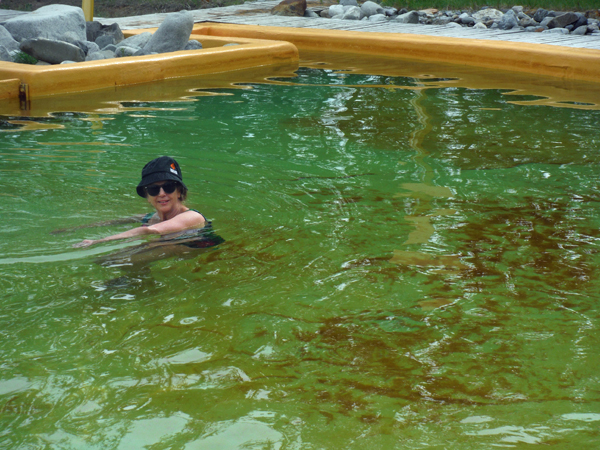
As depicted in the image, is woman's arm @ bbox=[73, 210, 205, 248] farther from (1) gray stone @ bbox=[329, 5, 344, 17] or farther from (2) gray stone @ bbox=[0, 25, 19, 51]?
(1) gray stone @ bbox=[329, 5, 344, 17]

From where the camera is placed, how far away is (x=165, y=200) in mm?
4656

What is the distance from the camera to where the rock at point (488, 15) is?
15320 mm

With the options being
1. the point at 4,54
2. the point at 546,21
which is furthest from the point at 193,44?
the point at 546,21

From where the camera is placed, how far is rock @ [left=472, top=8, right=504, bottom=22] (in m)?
15.3

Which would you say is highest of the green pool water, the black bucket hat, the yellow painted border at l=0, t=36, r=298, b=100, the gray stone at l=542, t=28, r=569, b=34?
the gray stone at l=542, t=28, r=569, b=34

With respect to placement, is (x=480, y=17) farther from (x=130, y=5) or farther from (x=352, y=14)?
(x=130, y=5)

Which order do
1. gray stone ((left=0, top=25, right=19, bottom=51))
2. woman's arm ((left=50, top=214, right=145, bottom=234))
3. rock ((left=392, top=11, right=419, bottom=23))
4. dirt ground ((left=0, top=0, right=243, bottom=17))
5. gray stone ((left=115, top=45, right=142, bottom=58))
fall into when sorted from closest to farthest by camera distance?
woman's arm ((left=50, top=214, right=145, bottom=234)) → gray stone ((left=0, top=25, right=19, bottom=51)) → gray stone ((left=115, top=45, right=142, bottom=58)) → rock ((left=392, top=11, right=419, bottom=23)) → dirt ground ((left=0, top=0, right=243, bottom=17))

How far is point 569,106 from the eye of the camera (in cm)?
884

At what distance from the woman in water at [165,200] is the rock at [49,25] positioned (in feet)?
23.6

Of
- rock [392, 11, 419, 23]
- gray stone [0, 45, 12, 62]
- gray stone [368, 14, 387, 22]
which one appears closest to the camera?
gray stone [0, 45, 12, 62]

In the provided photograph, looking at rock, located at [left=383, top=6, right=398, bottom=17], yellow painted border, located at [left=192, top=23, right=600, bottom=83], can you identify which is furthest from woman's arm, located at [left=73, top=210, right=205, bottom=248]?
rock, located at [left=383, top=6, right=398, bottom=17]

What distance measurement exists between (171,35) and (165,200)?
6.98 m

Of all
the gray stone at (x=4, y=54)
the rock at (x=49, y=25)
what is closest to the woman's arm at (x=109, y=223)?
the gray stone at (x=4, y=54)

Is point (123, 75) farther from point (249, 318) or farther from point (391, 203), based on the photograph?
point (249, 318)
